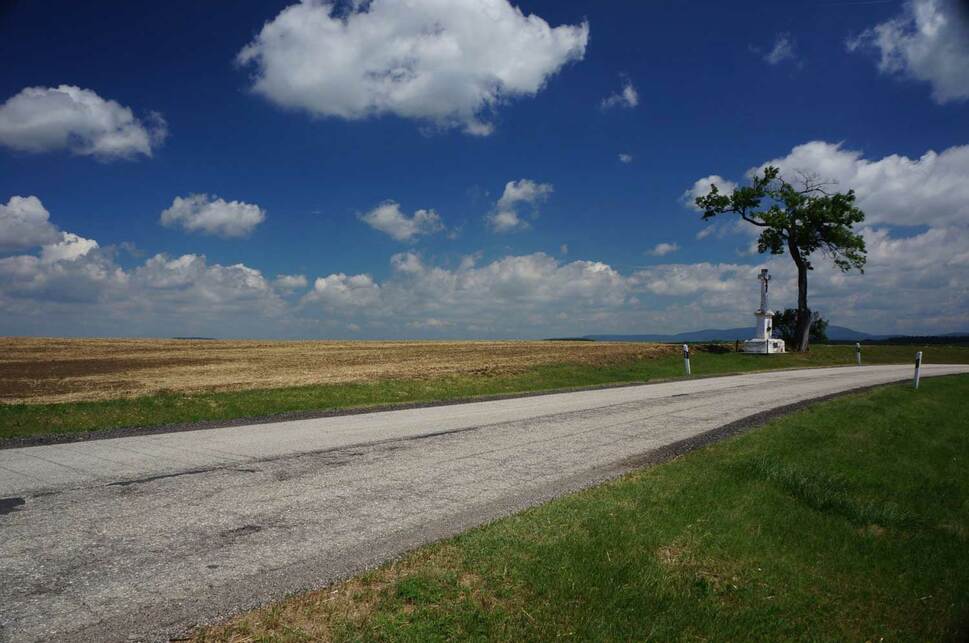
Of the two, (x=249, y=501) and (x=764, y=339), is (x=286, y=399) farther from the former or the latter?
(x=764, y=339)

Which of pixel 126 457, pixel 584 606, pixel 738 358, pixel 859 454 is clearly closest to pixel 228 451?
pixel 126 457

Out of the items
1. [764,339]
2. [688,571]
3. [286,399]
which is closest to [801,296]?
[764,339]

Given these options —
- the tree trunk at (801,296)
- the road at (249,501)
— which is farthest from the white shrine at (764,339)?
the road at (249,501)

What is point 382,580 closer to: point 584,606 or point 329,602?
point 329,602

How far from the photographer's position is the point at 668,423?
1307 centimetres

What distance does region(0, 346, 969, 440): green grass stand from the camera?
1404 centimetres

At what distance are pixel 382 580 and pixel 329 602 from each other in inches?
18.8

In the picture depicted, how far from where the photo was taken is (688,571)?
5.14m

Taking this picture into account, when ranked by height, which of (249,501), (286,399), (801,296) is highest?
(801,296)

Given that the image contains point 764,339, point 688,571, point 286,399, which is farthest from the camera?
point 764,339

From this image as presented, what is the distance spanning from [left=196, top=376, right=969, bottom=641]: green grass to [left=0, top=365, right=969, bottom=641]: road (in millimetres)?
596

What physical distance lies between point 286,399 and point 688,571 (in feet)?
50.1

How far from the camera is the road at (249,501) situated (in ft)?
14.5

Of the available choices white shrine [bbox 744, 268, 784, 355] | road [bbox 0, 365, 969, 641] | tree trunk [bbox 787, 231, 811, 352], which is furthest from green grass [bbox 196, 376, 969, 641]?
tree trunk [bbox 787, 231, 811, 352]
